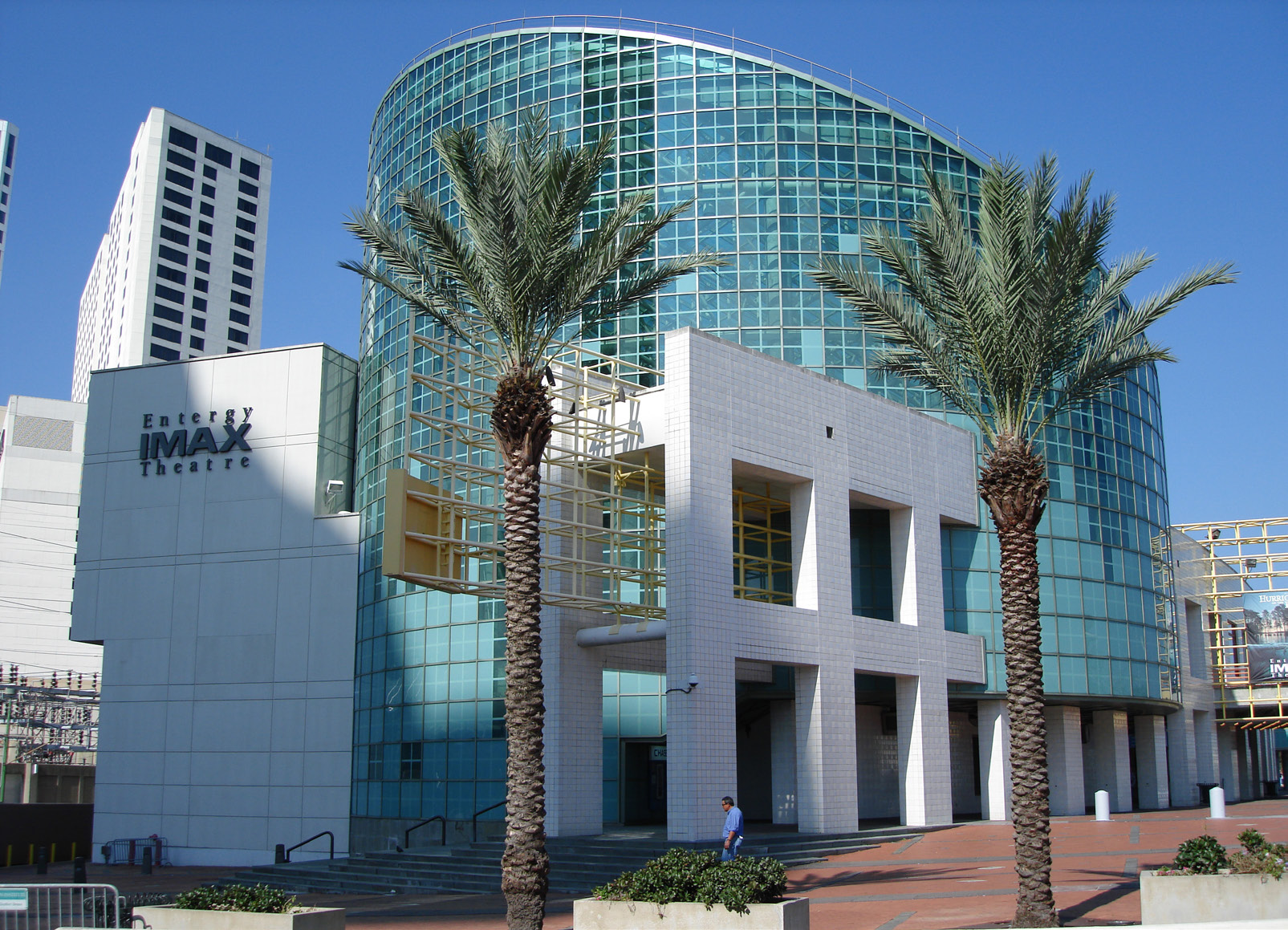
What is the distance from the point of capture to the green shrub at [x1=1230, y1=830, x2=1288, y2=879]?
647 inches

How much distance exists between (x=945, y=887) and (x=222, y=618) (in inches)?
1313

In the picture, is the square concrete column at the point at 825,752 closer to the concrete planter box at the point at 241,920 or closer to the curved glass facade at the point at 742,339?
the curved glass facade at the point at 742,339

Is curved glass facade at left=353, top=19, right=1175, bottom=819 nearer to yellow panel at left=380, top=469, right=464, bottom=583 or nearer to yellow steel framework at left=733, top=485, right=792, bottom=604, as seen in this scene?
yellow steel framework at left=733, top=485, right=792, bottom=604

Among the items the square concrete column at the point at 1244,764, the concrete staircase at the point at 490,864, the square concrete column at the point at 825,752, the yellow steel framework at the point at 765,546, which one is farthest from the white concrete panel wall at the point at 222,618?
the square concrete column at the point at 1244,764

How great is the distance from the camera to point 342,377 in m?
49.2

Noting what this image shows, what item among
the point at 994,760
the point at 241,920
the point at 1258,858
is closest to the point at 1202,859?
the point at 1258,858

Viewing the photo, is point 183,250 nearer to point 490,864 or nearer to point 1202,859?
point 490,864

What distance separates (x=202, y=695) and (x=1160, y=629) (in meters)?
36.8

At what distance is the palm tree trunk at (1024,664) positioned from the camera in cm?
1714

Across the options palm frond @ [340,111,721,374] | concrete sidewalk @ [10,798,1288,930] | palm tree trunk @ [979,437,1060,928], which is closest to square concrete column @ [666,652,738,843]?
concrete sidewalk @ [10,798,1288,930]

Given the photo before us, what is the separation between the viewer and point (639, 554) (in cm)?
4031

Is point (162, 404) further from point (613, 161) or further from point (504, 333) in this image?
point (504, 333)

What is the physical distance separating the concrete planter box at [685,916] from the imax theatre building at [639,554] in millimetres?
13072

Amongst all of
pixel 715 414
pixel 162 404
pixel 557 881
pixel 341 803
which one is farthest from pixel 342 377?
pixel 557 881
